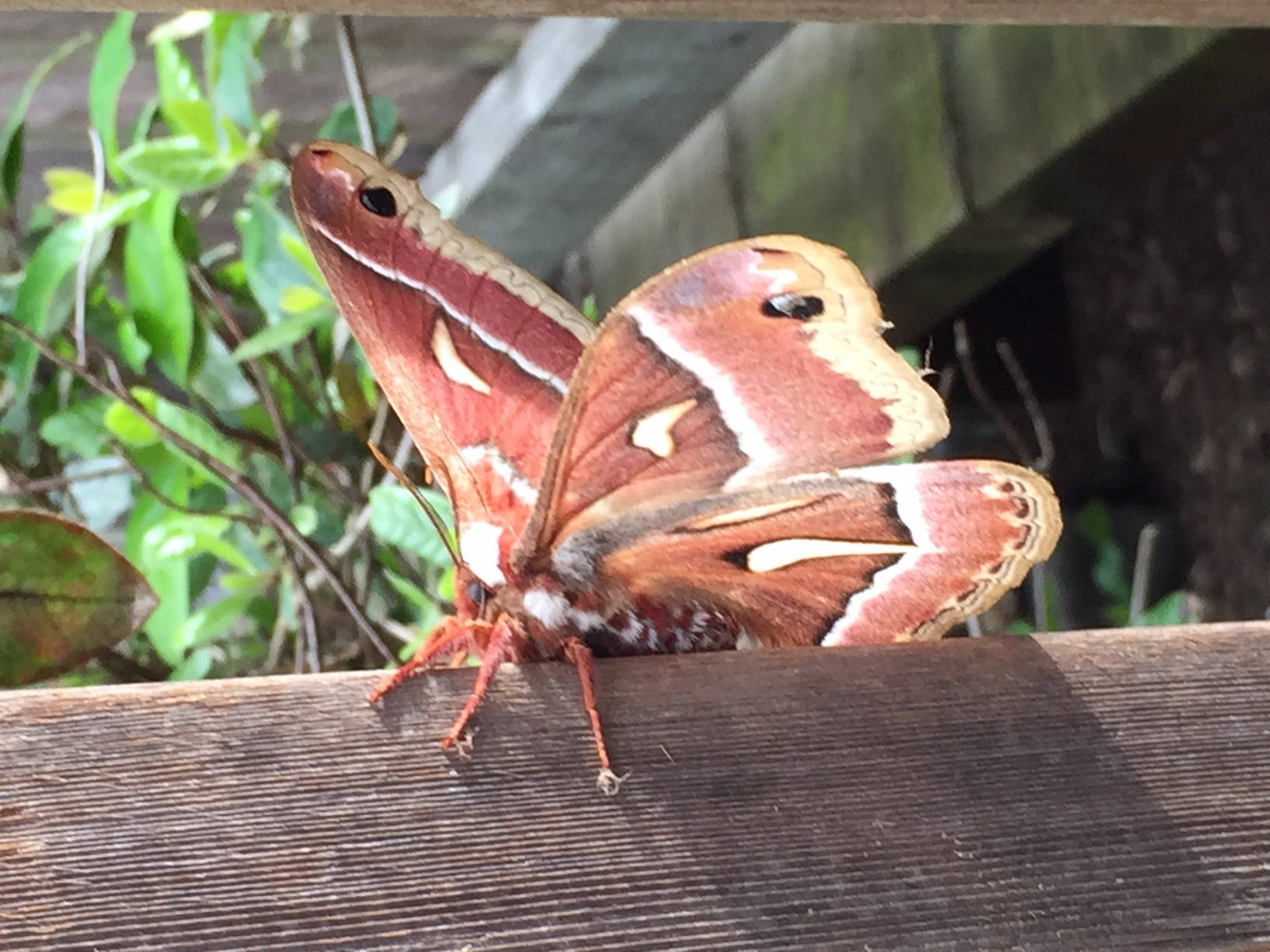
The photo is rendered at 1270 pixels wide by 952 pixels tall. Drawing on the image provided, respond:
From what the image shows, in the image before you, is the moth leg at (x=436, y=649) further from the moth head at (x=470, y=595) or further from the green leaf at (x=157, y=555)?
the green leaf at (x=157, y=555)

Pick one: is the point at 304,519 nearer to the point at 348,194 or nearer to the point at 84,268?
the point at 84,268

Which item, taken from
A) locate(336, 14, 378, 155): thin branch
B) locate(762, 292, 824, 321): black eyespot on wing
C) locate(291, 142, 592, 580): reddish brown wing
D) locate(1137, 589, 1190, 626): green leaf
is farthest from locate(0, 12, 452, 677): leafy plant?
locate(1137, 589, 1190, 626): green leaf

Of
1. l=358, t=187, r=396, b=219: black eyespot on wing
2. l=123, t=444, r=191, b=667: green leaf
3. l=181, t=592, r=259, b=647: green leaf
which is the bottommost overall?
l=181, t=592, r=259, b=647: green leaf

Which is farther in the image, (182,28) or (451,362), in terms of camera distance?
(182,28)

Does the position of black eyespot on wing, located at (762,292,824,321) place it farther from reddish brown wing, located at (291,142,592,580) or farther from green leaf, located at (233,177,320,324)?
green leaf, located at (233,177,320,324)

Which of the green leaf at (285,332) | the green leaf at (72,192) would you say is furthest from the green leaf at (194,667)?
the green leaf at (72,192)

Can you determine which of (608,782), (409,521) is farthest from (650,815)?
(409,521)
